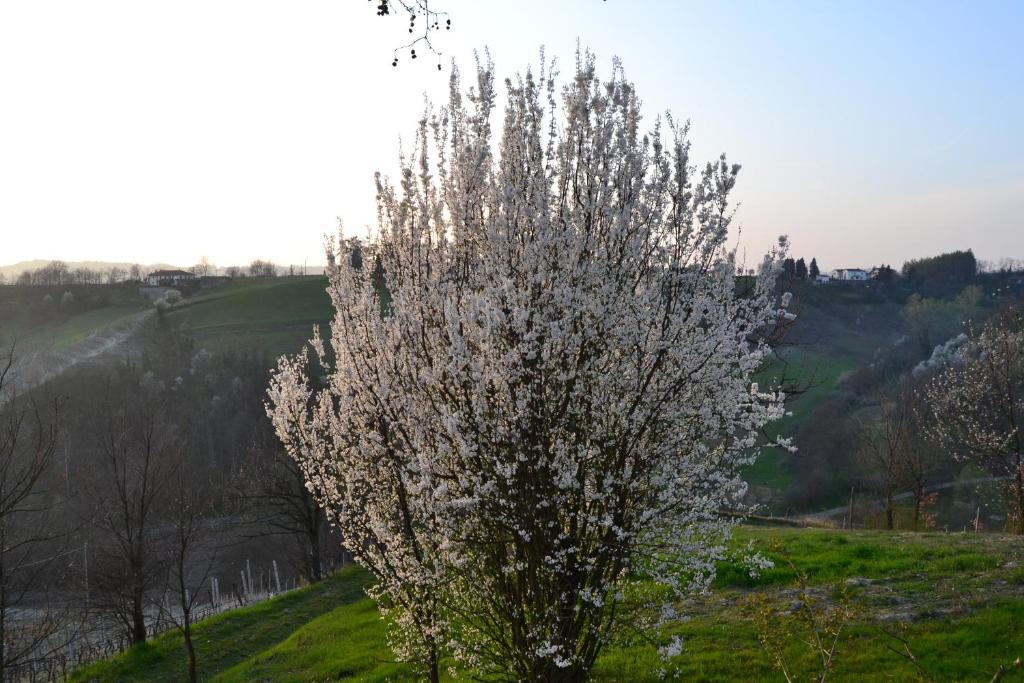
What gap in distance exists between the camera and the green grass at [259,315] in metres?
84.1

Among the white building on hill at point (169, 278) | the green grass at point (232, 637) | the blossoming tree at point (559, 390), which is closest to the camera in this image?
the blossoming tree at point (559, 390)

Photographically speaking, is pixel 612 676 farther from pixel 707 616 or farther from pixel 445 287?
pixel 445 287

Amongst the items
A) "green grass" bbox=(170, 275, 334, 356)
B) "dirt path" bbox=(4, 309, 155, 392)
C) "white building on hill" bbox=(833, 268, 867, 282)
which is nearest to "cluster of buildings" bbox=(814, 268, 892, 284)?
"white building on hill" bbox=(833, 268, 867, 282)

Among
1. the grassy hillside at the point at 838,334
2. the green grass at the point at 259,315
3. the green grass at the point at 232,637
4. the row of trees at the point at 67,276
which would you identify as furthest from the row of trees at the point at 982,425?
the row of trees at the point at 67,276

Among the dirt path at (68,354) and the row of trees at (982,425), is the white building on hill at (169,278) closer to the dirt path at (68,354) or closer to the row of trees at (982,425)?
the dirt path at (68,354)

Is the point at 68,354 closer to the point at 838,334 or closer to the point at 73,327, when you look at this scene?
the point at 73,327

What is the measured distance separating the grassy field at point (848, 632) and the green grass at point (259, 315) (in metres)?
63.7

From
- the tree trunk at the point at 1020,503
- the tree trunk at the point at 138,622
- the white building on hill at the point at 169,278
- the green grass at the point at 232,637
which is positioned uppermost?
the white building on hill at the point at 169,278

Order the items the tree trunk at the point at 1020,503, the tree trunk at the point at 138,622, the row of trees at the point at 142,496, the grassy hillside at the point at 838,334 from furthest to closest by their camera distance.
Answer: the grassy hillside at the point at 838,334
the tree trunk at the point at 138,622
the tree trunk at the point at 1020,503
the row of trees at the point at 142,496

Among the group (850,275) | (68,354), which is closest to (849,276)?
(850,275)

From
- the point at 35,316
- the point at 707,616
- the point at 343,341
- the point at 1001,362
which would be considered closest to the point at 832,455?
the point at 1001,362

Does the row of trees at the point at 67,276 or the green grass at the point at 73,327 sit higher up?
the row of trees at the point at 67,276

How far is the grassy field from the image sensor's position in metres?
8.71

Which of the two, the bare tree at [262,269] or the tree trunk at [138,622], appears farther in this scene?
the bare tree at [262,269]
